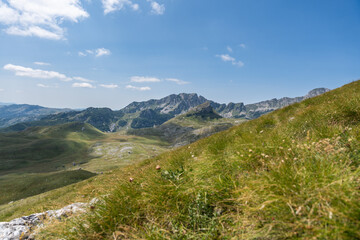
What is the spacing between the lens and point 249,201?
3.10 metres

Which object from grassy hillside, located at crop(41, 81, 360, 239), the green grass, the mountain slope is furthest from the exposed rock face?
the mountain slope

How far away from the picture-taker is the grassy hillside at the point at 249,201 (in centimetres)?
218

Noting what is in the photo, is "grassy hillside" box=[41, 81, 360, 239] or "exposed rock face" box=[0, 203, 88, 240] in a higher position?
"grassy hillside" box=[41, 81, 360, 239]

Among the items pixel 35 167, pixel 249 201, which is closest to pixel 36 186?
pixel 249 201

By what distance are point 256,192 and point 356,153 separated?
241 centimetres

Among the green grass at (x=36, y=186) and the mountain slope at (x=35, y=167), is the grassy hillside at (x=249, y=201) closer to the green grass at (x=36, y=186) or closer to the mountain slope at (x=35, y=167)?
the green grass at (x=36, y=186)

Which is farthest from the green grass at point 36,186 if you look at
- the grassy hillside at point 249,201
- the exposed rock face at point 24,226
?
the grassy hillside at point 249,201

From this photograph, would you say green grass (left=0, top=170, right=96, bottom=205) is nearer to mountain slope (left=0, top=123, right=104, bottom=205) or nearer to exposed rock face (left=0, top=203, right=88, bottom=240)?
mountain slope (left=0, top=123, right=104, bottom=205)

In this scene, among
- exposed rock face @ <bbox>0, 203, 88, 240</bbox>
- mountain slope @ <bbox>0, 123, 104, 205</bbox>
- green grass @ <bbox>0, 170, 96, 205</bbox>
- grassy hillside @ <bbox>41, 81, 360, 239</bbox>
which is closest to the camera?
grassy hillside @ <bbox>41, 81, 360, 239</bbox>

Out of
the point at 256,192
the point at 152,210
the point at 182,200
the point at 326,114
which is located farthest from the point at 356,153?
the point at 326,114

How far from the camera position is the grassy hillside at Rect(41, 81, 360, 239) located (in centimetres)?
218

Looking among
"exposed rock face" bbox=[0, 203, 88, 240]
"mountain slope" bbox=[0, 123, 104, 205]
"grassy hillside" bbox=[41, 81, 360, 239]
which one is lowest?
"mountain slope" bbox=[0, 123, 104, 205]

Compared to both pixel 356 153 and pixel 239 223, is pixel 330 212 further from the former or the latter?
pixel 356 153

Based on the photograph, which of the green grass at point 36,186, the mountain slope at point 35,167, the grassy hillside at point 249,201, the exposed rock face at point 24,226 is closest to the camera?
the grassy hillside at point 249,201
